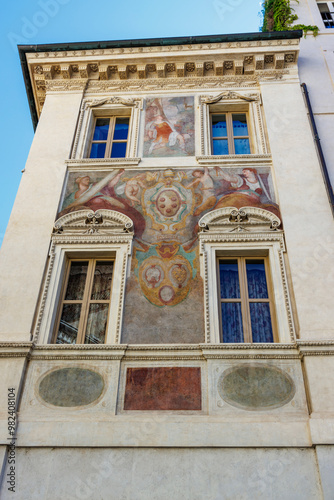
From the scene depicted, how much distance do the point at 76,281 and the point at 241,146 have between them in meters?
5.03

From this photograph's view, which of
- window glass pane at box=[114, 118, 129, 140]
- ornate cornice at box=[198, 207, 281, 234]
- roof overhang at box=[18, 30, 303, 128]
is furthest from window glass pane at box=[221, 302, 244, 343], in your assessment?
roof overhang at box=[18, 30, 303, 128]

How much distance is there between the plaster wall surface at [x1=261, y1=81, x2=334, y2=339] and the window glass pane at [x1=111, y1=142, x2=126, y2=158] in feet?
10.9

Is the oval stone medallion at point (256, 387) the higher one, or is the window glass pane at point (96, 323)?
the window glass pane at point (96, 323)

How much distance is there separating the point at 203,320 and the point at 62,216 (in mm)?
3601

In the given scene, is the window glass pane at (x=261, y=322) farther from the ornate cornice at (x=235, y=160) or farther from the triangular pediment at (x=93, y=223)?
the ornate cornice at (x=235, y=160)

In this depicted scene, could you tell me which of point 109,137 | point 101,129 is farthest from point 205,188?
point 101,129

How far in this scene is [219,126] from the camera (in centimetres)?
1232

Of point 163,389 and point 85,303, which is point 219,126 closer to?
point 85,303

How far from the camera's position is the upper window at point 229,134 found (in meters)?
11.7

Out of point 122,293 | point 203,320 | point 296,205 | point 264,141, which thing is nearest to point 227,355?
point 203,320

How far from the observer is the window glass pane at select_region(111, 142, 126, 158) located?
11836 mm

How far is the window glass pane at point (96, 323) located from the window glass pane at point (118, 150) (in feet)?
13.7

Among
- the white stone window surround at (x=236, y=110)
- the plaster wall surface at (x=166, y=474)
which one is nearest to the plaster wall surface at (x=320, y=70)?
the white stone window surround at (x=236, y=110)

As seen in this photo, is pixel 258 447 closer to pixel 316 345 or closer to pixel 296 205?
pixel 316 345
